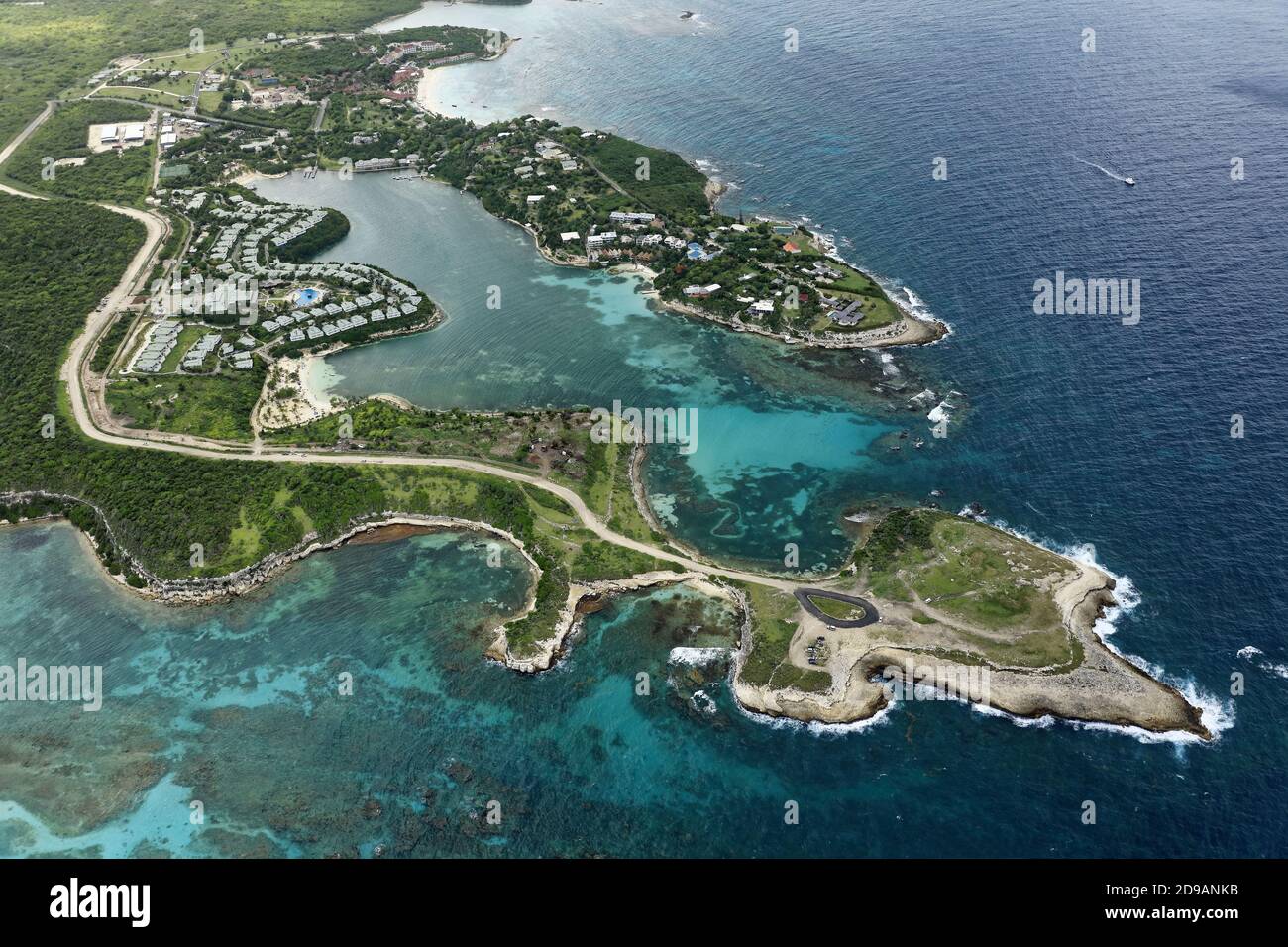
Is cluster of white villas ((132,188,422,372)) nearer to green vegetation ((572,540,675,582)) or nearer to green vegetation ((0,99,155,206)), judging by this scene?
green vegetation ((0,99,155,206))

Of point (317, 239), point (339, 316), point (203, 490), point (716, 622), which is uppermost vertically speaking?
point (317, 239)

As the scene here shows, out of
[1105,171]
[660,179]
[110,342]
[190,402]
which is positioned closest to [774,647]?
[190,402]

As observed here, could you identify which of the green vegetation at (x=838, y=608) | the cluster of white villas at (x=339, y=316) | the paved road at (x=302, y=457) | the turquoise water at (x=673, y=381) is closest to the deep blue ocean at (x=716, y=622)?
the turquoise water at (x=673, y=381)

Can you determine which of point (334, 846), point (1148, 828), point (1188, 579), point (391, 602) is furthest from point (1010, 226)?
point (334, 846)

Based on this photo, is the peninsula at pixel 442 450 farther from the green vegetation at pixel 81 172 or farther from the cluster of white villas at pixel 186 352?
the green vegetation at pixel 81 172

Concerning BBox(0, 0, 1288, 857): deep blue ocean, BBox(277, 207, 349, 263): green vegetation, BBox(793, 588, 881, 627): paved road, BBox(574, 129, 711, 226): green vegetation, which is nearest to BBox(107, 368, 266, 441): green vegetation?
BBox(0, 0, 1288, 857): deep blue ocean

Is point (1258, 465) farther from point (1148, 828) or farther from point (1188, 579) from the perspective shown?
point (1148, 828)

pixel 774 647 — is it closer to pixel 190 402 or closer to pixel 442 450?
pixel 442 450
